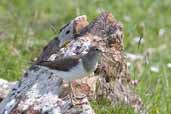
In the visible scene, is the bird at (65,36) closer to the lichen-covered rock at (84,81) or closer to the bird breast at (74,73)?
the lichen-covered rock at (84,81)

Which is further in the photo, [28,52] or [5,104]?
[28,52]

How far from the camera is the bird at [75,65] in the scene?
6055 mm

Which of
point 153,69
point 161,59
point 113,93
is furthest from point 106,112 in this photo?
point 161,59

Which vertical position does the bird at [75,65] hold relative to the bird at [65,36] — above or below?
below

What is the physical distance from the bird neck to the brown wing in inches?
3.0

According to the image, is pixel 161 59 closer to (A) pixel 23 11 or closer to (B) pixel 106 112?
(A) pixel 23 11

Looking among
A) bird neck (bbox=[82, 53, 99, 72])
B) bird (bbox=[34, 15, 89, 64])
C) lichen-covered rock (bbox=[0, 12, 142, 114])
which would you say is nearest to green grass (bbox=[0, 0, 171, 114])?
lichen-covered rock (bbox=[0, 12, 142, 114])

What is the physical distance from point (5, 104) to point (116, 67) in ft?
3.41

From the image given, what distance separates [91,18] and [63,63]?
185 inches

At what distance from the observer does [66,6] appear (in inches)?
474

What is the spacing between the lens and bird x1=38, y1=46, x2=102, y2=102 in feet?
19.9

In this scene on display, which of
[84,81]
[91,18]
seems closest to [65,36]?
[84,81]

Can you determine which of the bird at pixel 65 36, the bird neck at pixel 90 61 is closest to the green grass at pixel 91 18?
the bird neck at pixel 90 61

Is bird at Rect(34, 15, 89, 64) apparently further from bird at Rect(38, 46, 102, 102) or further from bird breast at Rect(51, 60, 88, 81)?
bird breast at Rect(51, 60, 88, 81)
